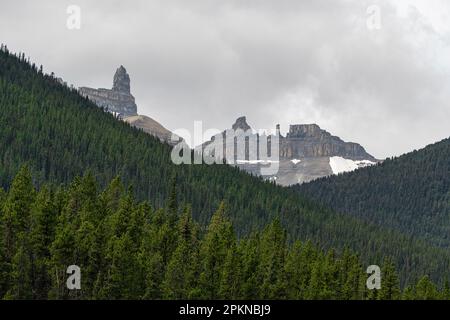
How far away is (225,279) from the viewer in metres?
89.6

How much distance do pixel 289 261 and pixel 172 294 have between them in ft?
67.1

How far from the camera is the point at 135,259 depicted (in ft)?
287

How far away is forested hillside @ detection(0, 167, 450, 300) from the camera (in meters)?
83.0

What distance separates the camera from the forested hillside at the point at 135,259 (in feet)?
272

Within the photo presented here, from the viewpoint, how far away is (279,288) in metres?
97.1

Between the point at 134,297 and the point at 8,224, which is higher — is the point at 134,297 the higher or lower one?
the lower one

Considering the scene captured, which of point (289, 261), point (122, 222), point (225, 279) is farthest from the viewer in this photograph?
point (289, 261)

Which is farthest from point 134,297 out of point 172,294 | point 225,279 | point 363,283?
point 363,283

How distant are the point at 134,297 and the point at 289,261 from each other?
24529 millimetres
